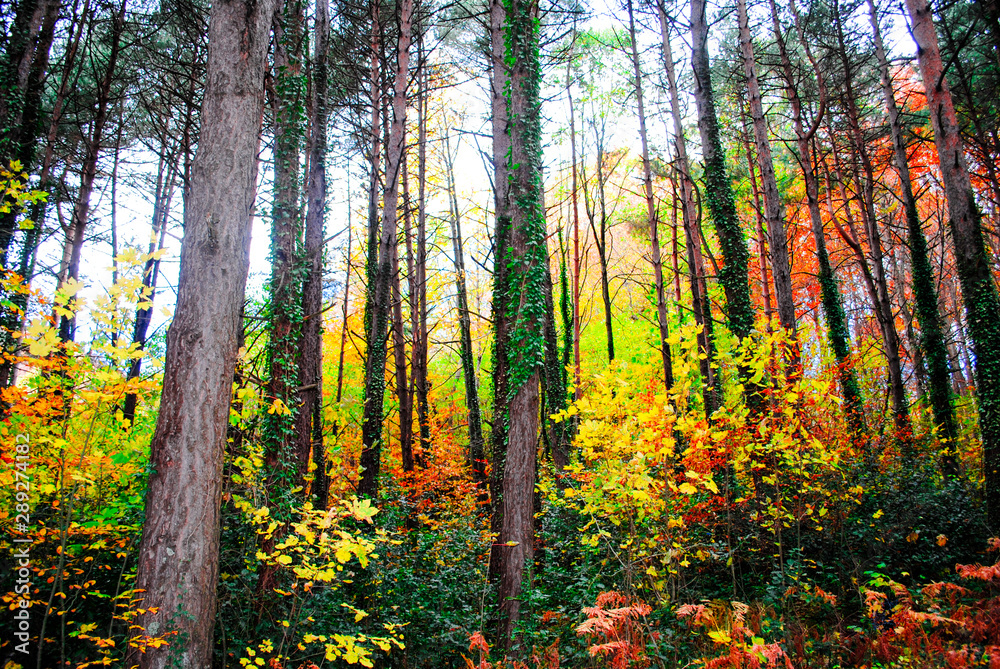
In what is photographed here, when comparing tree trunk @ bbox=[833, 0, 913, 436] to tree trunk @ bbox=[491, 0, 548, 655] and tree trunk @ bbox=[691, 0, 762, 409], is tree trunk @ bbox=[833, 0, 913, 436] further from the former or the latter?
tree trunk @ bbox=[491, 0, 548, 655]

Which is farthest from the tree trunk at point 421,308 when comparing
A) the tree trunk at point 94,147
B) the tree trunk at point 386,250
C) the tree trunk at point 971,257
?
the tree trunk at point 971,257

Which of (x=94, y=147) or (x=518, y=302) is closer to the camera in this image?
(x=518, y=302)

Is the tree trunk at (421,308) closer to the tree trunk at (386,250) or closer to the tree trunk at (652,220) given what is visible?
the tree trunk at (386,250)

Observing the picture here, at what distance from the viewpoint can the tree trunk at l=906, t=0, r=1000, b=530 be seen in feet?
20.1

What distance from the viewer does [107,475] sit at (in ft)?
→ 19.4

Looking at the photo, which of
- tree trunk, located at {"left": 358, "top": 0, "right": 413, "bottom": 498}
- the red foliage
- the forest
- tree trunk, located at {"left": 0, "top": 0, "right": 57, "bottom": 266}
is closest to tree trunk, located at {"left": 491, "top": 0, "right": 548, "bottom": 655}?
the forest

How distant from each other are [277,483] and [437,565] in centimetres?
302

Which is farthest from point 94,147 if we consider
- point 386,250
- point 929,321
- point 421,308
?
point 929,321

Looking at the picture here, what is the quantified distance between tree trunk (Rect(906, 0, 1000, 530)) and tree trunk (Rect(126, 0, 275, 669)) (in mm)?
8356

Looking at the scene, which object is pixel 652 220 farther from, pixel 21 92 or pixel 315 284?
pixel 21 92

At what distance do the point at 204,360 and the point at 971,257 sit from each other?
29.5 feet

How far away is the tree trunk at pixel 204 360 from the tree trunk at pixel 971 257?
8.36m

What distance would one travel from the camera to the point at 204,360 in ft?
12.7

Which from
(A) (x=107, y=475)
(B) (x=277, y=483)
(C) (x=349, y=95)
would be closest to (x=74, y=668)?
(A) (x=107, y=475)
